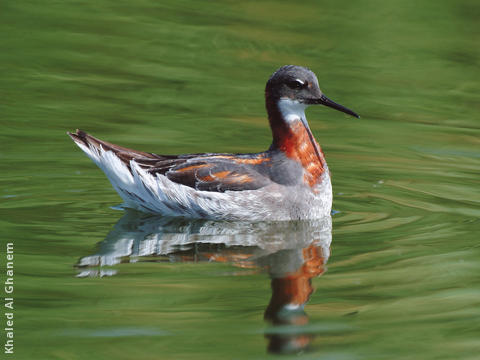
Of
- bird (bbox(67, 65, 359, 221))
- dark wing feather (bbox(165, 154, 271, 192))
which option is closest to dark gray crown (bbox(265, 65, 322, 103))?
bird (bbox(67, 65, 359, 221))

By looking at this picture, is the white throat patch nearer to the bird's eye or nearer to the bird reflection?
the bird's eye

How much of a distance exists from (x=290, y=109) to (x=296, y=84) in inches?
13.4

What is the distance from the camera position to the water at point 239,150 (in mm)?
7426

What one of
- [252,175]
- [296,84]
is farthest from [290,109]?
[252,175]

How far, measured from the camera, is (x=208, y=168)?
1088 centimetres

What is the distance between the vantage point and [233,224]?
1074cm

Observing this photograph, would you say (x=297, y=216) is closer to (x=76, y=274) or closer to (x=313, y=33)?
(x=76, y=274)

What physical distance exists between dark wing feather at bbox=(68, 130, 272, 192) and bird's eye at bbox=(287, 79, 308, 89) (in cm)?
87

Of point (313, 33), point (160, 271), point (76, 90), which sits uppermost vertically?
point (313, 33)

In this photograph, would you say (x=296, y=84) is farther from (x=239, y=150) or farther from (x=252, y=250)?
(x=239, y=150)

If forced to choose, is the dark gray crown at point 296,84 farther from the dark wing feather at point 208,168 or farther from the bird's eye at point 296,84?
the dark wing feather at point 208,168

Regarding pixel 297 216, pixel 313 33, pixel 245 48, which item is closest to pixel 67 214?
pixel 297 216

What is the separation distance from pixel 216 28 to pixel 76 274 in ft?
33.5

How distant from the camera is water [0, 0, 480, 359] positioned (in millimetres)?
7426
